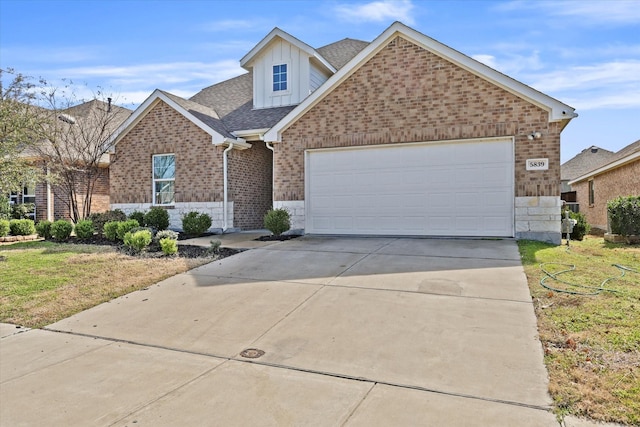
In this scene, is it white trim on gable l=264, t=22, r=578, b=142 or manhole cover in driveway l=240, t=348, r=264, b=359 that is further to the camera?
white trim on gable l=264, t=22, r=578, b=142

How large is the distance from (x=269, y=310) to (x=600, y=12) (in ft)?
30.2

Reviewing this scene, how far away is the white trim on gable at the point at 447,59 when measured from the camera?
10.2 metres

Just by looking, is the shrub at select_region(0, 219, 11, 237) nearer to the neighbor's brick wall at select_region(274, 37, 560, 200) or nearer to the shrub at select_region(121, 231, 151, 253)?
the shrub at select_region(121, 231, 151, 253)

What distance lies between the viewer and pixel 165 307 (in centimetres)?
588

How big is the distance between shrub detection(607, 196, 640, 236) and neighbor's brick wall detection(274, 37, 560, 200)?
334 cm

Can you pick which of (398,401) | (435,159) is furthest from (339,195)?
(398,401)

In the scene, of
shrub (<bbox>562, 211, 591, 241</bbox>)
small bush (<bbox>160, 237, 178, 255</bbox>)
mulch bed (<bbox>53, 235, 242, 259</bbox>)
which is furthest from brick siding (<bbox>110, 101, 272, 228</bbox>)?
shrub (<bbox>562, 211, 591, 241</bbox>)

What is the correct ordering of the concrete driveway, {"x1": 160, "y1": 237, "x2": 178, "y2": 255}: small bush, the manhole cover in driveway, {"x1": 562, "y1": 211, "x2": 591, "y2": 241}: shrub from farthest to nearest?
1. {"x1": 562, "y1": 211, "x2": 591, "y2": 241}: shrub
2. {"x1": 160, "y1": 237, "x2": 178, "y2": 255}: small bush
3. the manhole cover in driveway
4. the concrete driveway

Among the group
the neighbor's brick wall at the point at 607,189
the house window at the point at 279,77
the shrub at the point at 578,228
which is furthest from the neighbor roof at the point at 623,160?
the house window at the point at 279,77

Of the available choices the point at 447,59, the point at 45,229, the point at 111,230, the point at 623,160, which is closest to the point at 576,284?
the point at 447,59

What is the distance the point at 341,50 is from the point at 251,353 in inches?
682

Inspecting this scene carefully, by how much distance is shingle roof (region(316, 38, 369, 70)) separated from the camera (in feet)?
59.6

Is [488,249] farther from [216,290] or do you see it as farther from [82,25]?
[82,25]

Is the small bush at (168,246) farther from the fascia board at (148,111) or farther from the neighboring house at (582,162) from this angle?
the neighboring house at (582,162)
